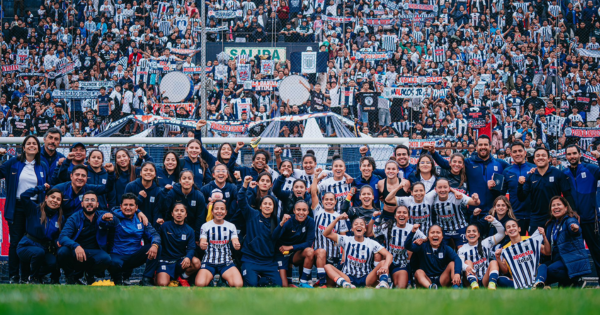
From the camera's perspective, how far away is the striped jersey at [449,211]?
734 centimetres

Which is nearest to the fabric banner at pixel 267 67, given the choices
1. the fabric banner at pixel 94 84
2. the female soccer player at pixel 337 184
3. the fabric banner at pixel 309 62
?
the fabric banner at pixel 309 62

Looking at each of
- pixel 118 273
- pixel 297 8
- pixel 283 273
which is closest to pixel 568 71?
pixel 297 8

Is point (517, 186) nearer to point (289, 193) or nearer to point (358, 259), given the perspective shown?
point (358, 259)

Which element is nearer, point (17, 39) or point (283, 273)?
point (283, 273)

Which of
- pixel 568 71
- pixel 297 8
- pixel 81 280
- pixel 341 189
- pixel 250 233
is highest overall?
pixel 297 8

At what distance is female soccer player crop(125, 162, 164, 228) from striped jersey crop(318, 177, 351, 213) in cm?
216

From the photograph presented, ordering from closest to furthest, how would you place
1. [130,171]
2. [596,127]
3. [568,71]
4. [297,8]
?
[130,171] < [596,127] < [568,71] < [297,8]

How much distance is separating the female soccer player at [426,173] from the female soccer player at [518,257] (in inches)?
43.1

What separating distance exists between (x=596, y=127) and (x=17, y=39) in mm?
17021

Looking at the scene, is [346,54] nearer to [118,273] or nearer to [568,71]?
[568,71]

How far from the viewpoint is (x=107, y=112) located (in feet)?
52.1

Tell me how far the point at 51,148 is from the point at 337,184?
383 centimetres

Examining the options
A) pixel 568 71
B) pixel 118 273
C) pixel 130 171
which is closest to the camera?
pixel 118 273

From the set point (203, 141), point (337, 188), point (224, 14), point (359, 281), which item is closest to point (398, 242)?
point (359, 281)
